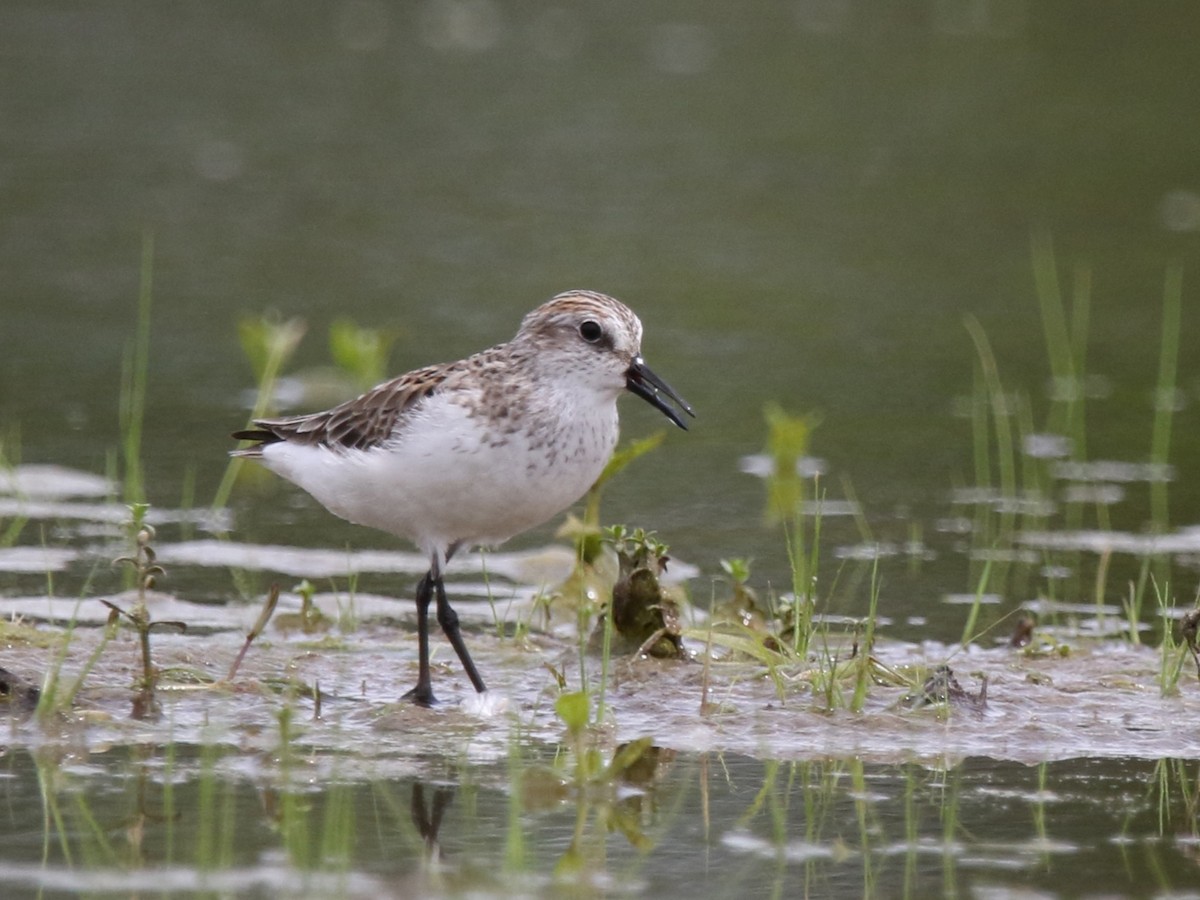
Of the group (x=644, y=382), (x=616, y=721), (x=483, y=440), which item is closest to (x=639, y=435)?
(x=644, y=382)

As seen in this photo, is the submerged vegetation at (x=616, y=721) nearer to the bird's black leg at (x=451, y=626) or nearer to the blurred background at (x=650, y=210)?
the bird's black leg at (x=451, y=626)

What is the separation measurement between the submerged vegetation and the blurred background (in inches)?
21.0

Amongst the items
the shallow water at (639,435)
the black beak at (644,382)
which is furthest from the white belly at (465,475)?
the shallow water at (639,435)

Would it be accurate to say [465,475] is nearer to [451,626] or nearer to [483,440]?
[483,440]

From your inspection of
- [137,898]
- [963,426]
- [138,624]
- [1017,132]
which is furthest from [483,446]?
[1017,132]

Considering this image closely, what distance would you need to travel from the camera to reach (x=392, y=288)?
13.5 metres

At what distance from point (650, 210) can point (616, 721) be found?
34.0ft

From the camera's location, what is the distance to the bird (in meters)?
6.20

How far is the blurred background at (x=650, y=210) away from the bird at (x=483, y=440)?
1.95 meters

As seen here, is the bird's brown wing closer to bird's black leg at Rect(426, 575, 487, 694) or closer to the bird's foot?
bird's black leg at Rect(426, 575, 487, 694)

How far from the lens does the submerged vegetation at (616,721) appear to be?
15.7 feet

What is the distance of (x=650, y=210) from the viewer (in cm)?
1602

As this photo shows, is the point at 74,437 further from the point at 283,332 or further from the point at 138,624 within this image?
the point at 138,624

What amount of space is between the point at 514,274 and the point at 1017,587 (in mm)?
6342
